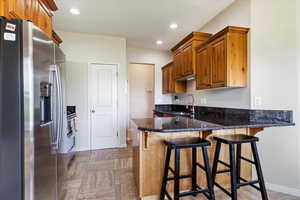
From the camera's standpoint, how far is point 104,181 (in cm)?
234

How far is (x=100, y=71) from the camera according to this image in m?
3.86

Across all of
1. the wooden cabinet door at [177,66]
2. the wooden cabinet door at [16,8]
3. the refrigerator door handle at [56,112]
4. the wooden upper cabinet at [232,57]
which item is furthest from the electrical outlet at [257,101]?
the wooden cabinet door at [16,8]

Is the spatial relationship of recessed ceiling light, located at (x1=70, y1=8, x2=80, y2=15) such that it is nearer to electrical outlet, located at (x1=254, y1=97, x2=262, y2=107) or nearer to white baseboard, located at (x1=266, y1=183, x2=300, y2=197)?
electrical outlet, located at (x1=254, y1=97, x2=262, y2=107)

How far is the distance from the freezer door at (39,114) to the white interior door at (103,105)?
2.46 metres

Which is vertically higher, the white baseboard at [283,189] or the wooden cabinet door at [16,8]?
the wooden cabinet door at [16,8]

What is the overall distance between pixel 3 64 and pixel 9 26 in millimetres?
241

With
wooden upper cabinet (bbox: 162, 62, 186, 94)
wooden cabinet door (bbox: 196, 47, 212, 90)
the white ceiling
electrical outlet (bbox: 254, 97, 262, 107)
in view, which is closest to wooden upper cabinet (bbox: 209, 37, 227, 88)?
wooden cabinet door (bbox: 196, 47, 212, 90)

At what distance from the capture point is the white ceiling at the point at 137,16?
2535 millimetres

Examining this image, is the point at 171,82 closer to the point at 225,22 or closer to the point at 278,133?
the point at 225,22

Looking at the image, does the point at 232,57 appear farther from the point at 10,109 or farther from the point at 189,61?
the point at 10,109

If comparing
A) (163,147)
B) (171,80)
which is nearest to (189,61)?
(171,80)

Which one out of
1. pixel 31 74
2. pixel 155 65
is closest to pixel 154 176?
pixel 31 74

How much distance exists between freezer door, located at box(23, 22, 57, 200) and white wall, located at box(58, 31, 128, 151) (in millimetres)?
2422

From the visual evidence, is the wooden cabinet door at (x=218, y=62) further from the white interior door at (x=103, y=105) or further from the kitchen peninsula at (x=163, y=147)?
the white interior door at (x=103, y=105)
